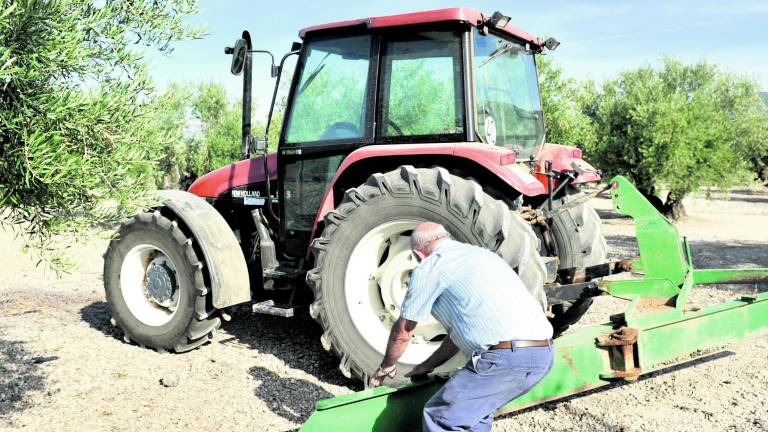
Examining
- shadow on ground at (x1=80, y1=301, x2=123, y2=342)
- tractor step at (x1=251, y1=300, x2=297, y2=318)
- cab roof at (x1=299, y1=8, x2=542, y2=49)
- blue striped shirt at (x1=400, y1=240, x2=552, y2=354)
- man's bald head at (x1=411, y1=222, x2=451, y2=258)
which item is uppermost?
cab roof at (x1=299, y1=8, x2=542, y2=49)

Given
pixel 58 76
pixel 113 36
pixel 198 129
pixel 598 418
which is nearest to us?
pixel 58 76

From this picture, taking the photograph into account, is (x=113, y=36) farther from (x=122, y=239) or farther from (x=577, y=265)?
(x=577, y=265)

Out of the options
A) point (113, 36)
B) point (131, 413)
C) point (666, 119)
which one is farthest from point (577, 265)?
point (666, 119)

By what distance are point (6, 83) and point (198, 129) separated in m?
28.9

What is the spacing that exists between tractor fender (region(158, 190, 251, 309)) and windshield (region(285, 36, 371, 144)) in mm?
917

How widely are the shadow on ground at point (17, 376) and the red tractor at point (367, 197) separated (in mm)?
796

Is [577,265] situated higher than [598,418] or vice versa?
[577,265]

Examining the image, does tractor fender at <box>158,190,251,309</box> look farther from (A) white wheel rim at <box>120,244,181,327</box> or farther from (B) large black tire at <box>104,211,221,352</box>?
(A) white wheel rim at <box>120,244,181,327</box>

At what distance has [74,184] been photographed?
2885mm

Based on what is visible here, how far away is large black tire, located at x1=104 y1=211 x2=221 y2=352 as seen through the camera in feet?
17.8

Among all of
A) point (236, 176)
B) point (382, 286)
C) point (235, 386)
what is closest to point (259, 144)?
point (236, 176)

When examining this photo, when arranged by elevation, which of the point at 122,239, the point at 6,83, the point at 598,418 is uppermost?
the point at 6,83

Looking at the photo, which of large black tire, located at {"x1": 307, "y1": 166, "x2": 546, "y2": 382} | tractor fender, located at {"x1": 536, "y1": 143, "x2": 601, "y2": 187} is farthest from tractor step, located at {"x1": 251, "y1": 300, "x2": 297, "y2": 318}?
tractor fender, located at {"x1": 536, "y1": 143, "x2": 601, "y2": 187}

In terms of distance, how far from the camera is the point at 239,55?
531 centimetres
